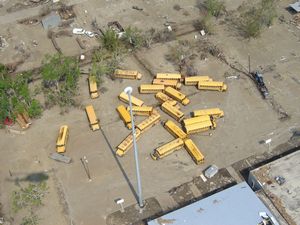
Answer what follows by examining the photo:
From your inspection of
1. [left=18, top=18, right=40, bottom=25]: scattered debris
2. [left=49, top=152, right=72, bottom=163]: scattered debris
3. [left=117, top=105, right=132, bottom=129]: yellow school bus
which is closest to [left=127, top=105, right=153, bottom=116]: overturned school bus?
[left=117, top=105, right=132, bottom=129]: yellow school bus

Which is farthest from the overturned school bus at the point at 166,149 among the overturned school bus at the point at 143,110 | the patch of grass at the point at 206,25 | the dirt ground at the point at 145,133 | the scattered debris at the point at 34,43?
the scattered debris at the point at 34,43

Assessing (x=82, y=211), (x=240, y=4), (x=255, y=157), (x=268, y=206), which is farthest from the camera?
(x=240, y=4)

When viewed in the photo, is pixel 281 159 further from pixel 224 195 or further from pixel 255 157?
pixel 224 195

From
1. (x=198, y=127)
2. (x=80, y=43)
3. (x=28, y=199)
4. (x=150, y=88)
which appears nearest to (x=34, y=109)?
(x=28, y=199)

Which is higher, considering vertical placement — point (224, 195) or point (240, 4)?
point (240, 4)

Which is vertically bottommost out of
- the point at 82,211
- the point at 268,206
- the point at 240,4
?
the point at 82,211

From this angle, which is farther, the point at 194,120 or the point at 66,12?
the point at 66,12

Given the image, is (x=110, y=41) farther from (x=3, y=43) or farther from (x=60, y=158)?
(x=60, y=158)

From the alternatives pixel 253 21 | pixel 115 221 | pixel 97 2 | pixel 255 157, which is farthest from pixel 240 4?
pixel 115 221
